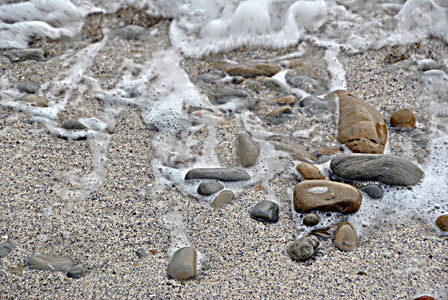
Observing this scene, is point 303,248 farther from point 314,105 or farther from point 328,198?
point 314,105

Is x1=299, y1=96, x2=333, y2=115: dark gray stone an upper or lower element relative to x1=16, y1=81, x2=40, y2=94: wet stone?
lower

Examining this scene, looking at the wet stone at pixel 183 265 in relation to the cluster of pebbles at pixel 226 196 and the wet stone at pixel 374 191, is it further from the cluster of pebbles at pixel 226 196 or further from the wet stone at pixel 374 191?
the wet stone at pixel 374 191

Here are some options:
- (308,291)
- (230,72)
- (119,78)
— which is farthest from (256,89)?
(308,291)

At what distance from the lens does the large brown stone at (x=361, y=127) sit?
8.11ft

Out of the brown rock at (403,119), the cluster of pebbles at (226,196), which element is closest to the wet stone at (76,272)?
the cluster of pebbles at (226,196)

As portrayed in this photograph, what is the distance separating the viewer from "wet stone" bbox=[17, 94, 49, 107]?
2.84 metres

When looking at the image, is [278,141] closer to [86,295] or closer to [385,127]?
[385,127]

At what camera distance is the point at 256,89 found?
10.4 feet

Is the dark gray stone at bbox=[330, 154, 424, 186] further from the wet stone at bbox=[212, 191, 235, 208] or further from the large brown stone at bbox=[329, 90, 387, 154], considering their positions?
the wet stone at bbox=[212, 191, 235, 208]

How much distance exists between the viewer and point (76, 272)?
68.6 inches

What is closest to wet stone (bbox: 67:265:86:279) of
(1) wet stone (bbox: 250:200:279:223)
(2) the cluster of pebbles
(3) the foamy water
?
(2) the cluster of pebbles

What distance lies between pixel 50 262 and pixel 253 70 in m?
2.43

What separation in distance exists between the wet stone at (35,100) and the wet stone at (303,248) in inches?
93.9

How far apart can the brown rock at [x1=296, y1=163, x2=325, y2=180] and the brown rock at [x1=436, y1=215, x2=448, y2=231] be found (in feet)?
2.46
